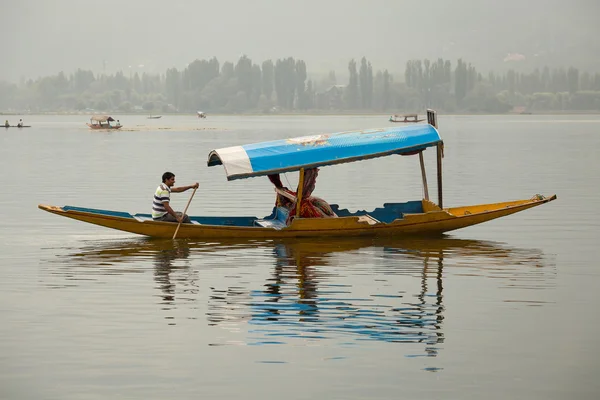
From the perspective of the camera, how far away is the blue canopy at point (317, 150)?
24.8 metres

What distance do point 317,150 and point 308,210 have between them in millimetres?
1467

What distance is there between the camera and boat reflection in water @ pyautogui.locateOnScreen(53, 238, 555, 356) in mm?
16438

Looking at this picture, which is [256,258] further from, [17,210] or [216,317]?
[17,210]

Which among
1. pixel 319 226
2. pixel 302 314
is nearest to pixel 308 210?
pixel 319 226

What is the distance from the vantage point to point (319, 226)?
25.3 m

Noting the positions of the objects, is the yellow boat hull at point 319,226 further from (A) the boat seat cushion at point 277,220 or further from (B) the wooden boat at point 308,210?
(A) the boat seat cushion at point 277,220

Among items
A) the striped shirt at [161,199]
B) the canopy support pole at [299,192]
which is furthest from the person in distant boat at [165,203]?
the canopy support pole at [299,192]

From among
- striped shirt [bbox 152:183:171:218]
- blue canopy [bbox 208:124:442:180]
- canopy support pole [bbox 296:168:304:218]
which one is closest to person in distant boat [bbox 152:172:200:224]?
striped shirt [bbox 152:183:171:218]

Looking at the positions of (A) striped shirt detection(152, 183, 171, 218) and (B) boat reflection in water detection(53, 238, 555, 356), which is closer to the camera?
(B) boat reflection in water detection(53, 238, 555, 356)

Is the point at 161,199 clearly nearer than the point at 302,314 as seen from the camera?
No

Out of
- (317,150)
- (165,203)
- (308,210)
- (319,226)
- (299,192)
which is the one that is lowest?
(319,226)

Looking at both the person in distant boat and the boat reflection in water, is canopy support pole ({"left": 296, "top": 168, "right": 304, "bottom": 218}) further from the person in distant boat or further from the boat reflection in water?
the person in distant boat

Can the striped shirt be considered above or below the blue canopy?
below

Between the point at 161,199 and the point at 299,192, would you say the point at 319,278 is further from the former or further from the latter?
the point at 161,199
